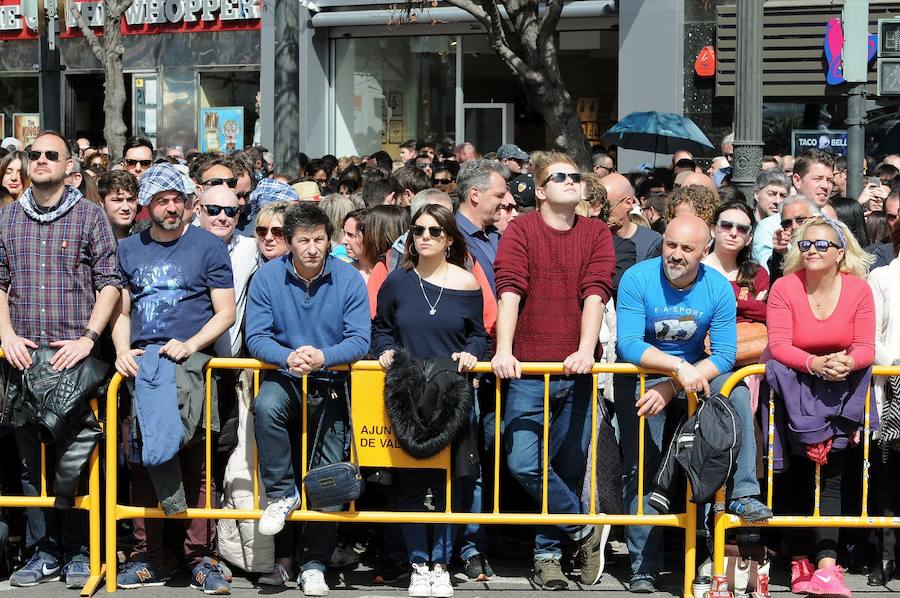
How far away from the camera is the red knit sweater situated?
22.3ft

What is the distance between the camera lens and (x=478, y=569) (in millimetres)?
6957

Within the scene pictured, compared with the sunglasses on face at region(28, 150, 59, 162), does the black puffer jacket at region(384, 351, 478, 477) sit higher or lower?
lower

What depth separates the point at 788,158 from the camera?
1542 centimetres

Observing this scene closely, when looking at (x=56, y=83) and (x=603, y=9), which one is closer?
(x=56, y=83)

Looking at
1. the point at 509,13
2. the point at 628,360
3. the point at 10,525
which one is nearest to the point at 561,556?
the point at 628,360

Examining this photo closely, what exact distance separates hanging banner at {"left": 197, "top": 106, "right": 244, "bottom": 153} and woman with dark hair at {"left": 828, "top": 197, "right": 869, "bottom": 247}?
16.7 meters

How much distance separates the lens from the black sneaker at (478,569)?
694cm

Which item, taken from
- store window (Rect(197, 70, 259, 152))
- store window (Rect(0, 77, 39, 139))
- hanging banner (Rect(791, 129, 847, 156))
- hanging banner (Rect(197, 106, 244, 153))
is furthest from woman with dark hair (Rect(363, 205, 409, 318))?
store window (Rect(0, 77, 39, 139))

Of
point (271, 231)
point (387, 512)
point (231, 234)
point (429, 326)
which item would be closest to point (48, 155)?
point (231, 234)

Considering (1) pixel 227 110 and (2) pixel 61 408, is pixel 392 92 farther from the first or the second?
(2) pixel 61 408

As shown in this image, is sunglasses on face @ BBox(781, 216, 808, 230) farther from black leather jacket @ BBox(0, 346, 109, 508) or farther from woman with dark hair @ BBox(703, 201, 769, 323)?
black leather jacket @ BBox(0, 346, 109, 508)

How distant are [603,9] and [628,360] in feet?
47.5

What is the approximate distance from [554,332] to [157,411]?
205cm

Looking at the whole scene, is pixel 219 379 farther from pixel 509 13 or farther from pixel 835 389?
pixel 509 13
